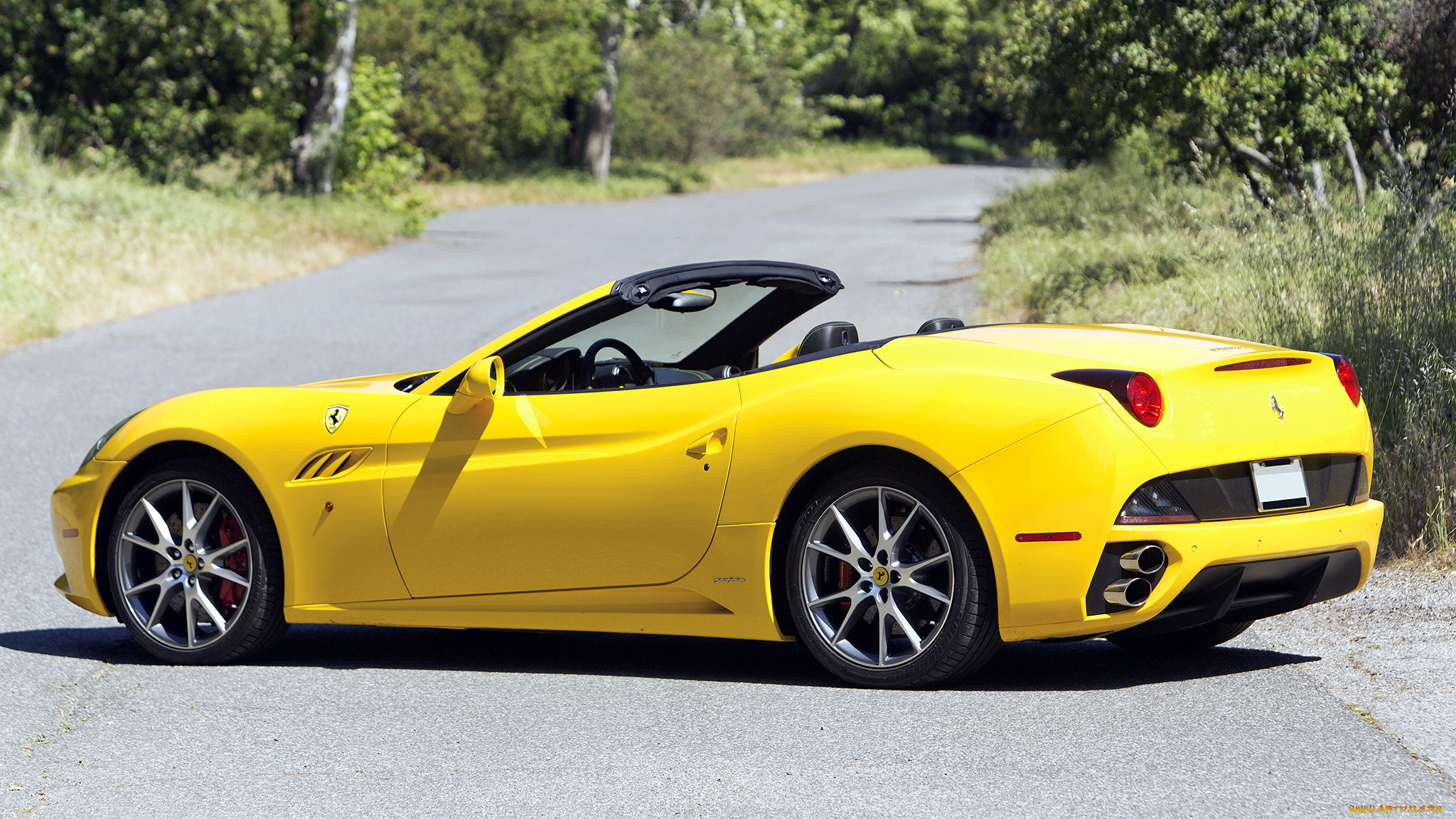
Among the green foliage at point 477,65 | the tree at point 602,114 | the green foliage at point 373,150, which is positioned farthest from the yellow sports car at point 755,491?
the tree at point 602,114

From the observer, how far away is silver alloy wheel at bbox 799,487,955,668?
464 cm

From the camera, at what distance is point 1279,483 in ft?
14.9

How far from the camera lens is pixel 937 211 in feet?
114

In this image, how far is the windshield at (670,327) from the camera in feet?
18.2

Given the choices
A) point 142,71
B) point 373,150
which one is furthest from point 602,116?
point 142,71

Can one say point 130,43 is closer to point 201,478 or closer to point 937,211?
point 937,211

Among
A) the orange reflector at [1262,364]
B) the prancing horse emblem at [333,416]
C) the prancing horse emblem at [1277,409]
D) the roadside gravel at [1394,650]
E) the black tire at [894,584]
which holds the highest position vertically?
the orange reflector at [1262,364]

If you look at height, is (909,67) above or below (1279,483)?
above

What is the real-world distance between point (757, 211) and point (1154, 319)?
25275mm

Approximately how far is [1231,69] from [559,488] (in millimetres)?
10934

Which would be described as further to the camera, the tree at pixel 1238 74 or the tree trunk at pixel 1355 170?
the tree at pixel 1238 74

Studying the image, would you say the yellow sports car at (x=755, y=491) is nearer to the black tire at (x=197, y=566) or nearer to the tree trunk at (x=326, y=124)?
the black tire at (x=197, y=566)

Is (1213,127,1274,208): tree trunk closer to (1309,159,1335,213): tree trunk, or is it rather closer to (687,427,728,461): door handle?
(1309,159,1335,213): tree trunk

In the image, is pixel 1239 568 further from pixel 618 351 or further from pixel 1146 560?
pixel 618 351
